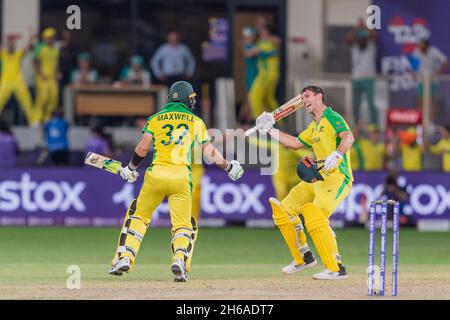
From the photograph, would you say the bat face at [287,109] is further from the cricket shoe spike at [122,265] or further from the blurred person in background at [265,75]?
the blurred person in background at [265,75]

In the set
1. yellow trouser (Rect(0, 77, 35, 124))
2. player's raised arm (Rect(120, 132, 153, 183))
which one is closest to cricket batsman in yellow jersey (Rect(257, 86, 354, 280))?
player's raised arm (Rect(120, 132, 153, 183))

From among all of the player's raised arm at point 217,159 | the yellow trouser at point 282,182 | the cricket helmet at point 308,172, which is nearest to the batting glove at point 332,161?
the cricket helmet at point 308,172

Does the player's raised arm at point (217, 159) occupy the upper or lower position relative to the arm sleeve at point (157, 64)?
lower

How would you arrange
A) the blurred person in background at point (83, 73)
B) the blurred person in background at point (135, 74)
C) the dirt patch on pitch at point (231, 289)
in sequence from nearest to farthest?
the dirt patch on pitch at point (231, 289), the blurred person in background at point (135, 74), the blurred person in background at point (83, 73)

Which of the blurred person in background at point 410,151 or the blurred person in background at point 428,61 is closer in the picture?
the blurred person in background at point 410,151

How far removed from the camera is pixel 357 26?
2866cm

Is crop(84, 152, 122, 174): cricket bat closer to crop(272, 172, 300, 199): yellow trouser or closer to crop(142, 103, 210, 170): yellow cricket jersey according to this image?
crop(142, 103, 210, 170): yellow cricket jersey

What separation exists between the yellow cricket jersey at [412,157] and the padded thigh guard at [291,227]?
390 inches

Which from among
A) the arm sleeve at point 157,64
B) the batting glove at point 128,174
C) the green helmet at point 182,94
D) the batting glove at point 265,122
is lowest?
the batting glove at point 128,174

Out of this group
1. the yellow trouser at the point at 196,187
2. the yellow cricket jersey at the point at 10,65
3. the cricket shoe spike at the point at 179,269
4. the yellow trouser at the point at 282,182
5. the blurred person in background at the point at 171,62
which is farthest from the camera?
the blurred person in background at the point at 171,62

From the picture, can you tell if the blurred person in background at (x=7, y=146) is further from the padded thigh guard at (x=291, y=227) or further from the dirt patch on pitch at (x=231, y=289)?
the dirt patch on pitch at (x=231, y=289)

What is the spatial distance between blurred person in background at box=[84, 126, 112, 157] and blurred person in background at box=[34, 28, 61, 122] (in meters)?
2.19

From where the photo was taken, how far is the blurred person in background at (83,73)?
27906 millimetres

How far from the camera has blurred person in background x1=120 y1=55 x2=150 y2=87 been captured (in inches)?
1094
